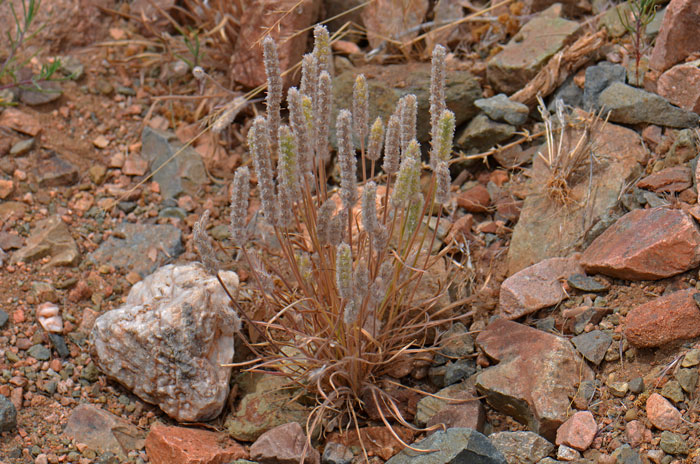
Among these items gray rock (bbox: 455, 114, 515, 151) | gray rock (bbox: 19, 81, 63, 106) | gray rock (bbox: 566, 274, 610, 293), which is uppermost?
gray rock (bbox: 19, 81, 63, 106)

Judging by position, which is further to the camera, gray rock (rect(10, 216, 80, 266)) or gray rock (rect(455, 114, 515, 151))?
gray rock (rect(455, 114, 515, 151))

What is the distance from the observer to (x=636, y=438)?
2393 millimetres

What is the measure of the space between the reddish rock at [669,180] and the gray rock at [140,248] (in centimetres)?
217

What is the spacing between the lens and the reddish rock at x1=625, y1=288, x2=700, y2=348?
2.51 meters

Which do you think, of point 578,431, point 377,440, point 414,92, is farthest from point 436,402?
point 414,92

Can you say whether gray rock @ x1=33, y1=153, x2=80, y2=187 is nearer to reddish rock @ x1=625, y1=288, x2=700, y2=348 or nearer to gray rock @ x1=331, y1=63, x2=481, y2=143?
gray rock @ x1=331, y1=63, x2=481, y2=143

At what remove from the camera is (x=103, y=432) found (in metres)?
2.79

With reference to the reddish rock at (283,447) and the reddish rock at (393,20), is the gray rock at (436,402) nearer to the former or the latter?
the reddish rock at (283,447)

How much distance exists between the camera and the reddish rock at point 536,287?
294 cm

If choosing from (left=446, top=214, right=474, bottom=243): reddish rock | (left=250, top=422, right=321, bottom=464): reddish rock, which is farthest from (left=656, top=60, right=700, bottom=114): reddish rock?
(left=250, top=422, right=321, bottom=464): reddish rock

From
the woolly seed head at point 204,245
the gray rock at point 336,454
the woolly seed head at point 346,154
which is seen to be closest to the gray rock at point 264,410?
the gray rock at point 336,454

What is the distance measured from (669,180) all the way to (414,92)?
137cm

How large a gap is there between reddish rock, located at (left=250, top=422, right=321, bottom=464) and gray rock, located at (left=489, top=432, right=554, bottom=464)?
666mm

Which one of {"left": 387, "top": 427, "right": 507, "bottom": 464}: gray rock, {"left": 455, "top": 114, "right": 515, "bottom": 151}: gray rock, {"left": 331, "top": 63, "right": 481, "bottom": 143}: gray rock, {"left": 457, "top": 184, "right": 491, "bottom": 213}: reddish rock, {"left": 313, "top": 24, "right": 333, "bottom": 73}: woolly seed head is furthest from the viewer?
{"left": 331, "top": 63, "right": 481, "bottom": 143}: gray rock
